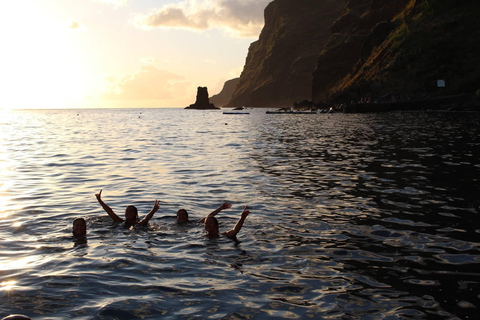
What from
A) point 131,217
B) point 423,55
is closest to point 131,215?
point 131,217

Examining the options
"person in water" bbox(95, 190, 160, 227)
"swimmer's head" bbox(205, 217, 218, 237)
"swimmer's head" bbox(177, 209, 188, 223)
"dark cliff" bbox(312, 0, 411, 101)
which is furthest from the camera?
"dark cliff" bbox(312, 0, 411, 101)

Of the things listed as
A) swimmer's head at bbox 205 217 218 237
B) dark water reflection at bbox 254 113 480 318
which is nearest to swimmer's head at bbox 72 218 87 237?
swimmer's head at bbox 205 217 218 237

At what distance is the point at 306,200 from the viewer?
16.0 meters

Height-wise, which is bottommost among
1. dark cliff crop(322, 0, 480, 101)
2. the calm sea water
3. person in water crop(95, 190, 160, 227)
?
the calm sea water

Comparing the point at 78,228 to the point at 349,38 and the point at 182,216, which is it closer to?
the point at 182,216

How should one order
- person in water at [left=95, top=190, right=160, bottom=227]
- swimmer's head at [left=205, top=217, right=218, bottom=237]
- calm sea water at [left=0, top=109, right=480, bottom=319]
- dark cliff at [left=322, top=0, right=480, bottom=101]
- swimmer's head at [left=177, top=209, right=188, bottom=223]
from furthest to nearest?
dark cliff at [left=322, top=0, right=480, bottom=101]
swimmer's head at [left=177, top=209, right=188, bottom=223]
person in water at [left=95, top=190, right=160, bottom=227]
swimmer's head at [left=205, top=217, right=218, bottom=237]
calm sea water at [left=0, top=109, right=480, bottom=319]

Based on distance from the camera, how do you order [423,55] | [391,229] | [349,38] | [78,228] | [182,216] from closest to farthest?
[78,228]
[391,229]
[182,216]
[423,55]
[349,38]

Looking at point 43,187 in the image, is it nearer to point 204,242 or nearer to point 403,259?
point 204,242

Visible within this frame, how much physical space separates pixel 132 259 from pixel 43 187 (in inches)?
451

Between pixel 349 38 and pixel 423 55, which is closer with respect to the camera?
pixel 423 55

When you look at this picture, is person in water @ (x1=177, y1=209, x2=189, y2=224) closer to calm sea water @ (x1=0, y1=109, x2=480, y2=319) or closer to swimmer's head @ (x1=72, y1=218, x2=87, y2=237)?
calm sea water @ (x1=0, y1=109, x2=480, y2=319)

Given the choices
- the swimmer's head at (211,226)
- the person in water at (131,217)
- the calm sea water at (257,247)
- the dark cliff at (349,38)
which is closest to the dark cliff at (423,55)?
the dark cliff at (349,38)

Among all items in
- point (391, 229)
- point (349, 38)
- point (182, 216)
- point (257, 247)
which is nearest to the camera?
→ point (257, 247)

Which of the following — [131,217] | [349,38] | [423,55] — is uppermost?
[349,38]
